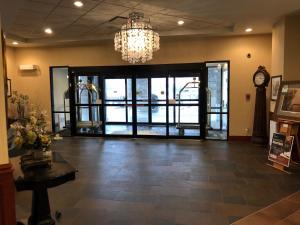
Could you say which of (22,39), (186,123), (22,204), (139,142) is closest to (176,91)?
(186,123)

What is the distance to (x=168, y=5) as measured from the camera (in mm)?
4918

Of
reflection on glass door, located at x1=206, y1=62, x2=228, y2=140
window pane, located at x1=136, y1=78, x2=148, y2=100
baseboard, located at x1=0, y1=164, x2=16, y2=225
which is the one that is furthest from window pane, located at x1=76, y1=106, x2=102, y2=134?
baseboard, located at x1=0, y1=164, x2=16, y2=225

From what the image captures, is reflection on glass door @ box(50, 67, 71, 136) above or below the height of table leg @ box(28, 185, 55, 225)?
above

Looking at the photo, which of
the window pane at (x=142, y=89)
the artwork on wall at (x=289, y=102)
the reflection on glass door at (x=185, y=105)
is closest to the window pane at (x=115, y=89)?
the window pane at (x=142, y=89)

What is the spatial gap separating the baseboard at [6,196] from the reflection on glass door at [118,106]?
6467 mm

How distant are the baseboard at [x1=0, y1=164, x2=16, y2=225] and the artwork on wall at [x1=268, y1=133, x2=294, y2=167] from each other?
4.51 meters

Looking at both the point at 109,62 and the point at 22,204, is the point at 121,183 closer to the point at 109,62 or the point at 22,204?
the point at 22,204

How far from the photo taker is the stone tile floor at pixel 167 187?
336 cm

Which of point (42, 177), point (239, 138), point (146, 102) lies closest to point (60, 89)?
point (146, 102)

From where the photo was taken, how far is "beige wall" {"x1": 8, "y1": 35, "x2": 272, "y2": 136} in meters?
7.62

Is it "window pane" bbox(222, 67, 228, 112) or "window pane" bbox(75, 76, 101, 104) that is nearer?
"window pane" bbox(222, 67, 228, 112)

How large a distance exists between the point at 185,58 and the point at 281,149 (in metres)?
4.05

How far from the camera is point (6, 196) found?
221cm

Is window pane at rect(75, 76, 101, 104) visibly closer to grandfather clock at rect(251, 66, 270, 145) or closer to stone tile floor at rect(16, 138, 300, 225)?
stone tile floor at rect(16, 138, 300, 225)
